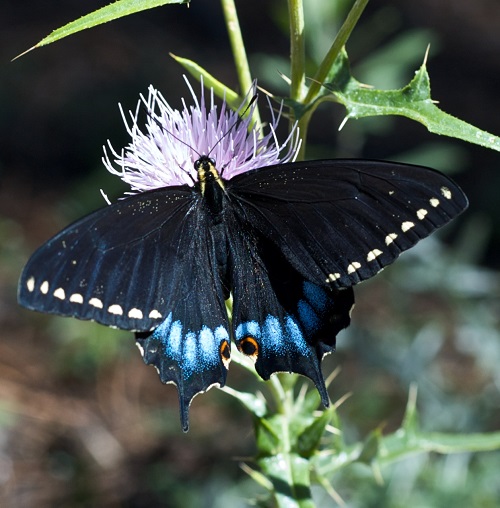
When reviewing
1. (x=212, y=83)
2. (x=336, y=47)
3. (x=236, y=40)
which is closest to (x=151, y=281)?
(x=212, y=83)

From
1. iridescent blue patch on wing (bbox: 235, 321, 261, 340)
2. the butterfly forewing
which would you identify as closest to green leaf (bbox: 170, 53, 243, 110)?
the butterfly forewing

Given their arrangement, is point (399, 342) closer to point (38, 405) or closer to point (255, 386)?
point (255, 386)

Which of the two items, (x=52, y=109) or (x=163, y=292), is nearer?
(x=163, y=292)

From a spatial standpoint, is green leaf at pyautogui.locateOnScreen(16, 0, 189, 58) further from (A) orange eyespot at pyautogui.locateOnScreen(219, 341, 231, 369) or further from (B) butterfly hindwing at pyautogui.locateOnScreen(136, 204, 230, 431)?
(A) orange eyespot at pyautogui.locateOnScreen(219, 341, 231, 369)

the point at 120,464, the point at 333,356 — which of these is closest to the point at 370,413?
the point at 333,356

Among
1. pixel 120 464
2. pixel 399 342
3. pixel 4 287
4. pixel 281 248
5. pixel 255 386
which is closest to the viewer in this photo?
pixel 281 248

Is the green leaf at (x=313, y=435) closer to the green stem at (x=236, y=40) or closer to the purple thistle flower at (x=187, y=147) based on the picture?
the purple thistle flower at (x=187, y=147)
